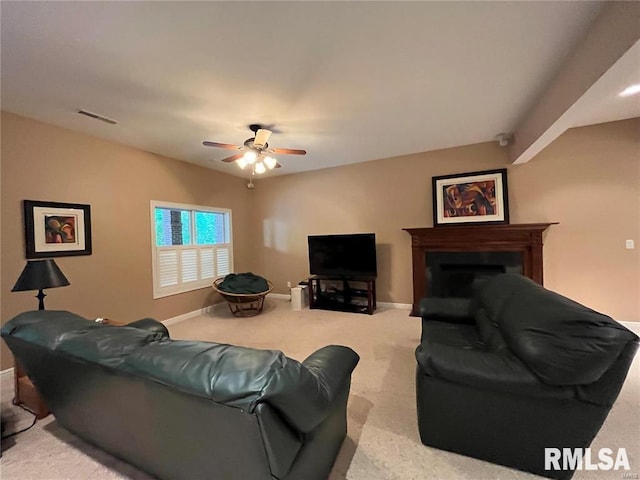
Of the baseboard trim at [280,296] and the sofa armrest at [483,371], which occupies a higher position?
the sofa armrest at [483,371]

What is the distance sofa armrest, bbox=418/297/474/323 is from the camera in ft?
8.64

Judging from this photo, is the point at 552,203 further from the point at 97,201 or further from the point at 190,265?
the point at 97,201

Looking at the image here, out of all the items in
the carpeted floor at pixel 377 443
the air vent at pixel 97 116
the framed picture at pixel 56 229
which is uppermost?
the air vent at pixel 97 116

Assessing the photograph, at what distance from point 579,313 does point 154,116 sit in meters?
3.89

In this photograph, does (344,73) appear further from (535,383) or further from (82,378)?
(82,378)

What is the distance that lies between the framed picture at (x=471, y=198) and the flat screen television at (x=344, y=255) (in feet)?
3.85

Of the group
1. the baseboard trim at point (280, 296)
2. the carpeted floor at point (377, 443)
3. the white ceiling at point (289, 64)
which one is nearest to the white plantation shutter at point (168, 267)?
the white ceiling at point (289, 64)

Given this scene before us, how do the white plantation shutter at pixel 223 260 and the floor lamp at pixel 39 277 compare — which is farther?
the white plantation shutter at pixel 223 260

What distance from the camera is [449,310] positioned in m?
2.68

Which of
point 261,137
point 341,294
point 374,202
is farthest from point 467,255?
point 261,137

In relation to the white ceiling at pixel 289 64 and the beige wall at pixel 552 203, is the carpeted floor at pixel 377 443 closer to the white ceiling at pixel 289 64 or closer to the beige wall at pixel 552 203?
the beige wall at pixel 552 203

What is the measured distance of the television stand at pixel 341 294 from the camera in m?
4.84
